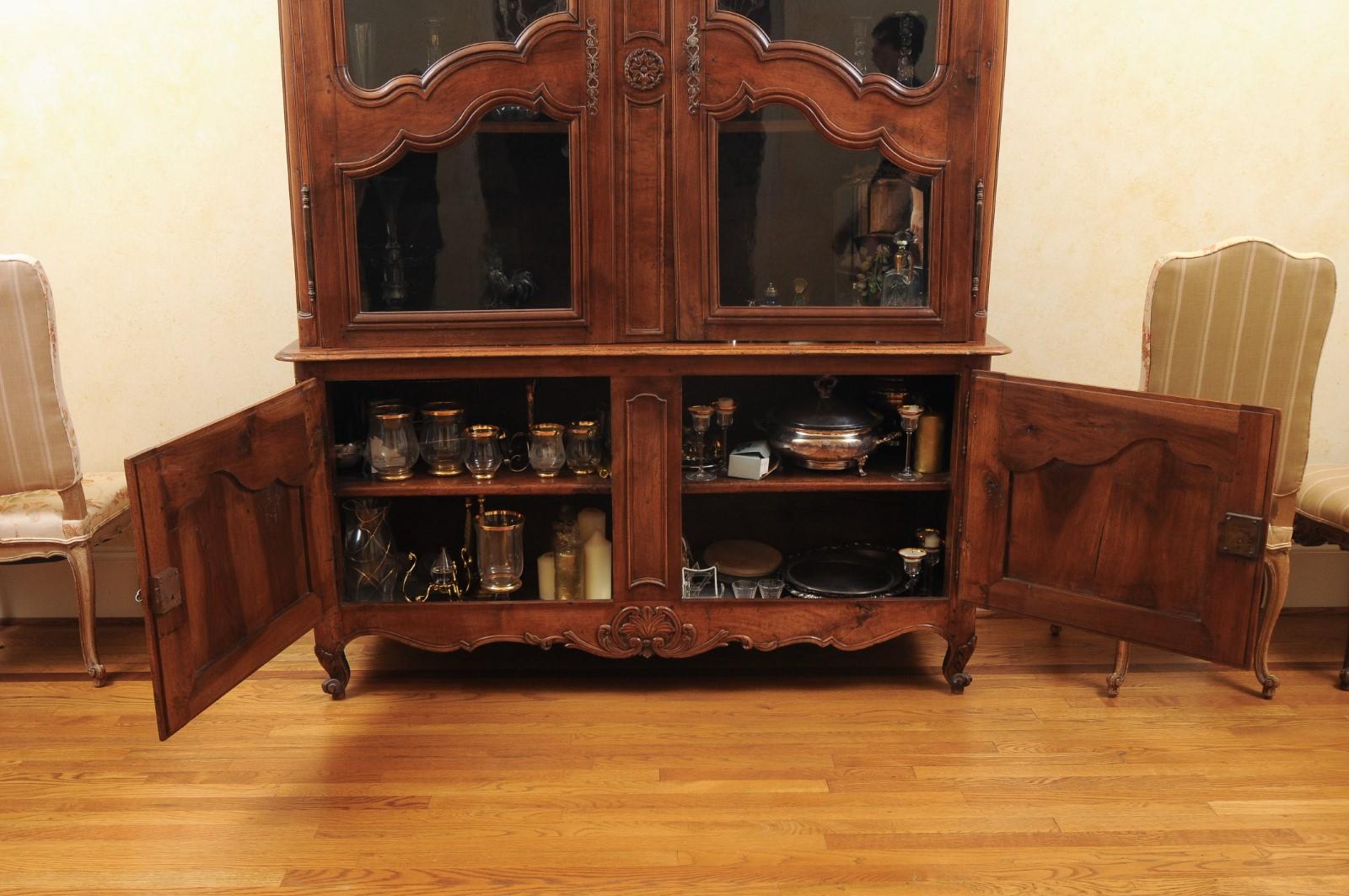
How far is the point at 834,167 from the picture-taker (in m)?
2.33

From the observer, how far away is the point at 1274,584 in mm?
2525

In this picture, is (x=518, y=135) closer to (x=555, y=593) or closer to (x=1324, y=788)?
(x=555, y=593)

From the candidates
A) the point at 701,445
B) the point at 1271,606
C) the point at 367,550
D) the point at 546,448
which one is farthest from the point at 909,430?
the point at 367,550

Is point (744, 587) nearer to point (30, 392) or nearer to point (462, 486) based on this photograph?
point (462, 486)

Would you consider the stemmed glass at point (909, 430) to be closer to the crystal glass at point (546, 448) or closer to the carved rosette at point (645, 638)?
the carved rosette at point (645, 638)

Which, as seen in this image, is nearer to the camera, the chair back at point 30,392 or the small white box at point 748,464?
the chair back at point 30,392

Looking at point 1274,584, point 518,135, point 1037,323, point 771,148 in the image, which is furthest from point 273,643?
point 1274,584

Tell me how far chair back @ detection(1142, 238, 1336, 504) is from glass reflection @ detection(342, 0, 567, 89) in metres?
1.49

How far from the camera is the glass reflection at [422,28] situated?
7.34 feet

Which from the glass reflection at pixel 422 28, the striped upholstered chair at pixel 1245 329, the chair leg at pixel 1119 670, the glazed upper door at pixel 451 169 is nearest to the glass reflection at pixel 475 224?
the glazed upper door at pixel 451 169

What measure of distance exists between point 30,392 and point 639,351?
4.45ft

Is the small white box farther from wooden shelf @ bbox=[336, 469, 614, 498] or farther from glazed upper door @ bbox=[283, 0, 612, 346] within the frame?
glazed upper door @ bbox=[283, 0, 612, 346]

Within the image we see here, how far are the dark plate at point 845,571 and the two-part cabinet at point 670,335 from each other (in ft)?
0.11

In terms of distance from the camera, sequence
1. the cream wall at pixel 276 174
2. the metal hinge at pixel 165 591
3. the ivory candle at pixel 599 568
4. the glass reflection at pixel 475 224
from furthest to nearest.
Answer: the cream wall at pixel 276 174, the ivory candle at pixel 599 568, the glass reflection at pixel 475 224, the metal hinge at pixel 165 591
